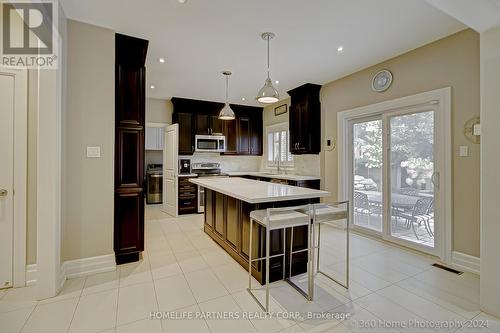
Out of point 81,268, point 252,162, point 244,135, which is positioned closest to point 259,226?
point 81,268

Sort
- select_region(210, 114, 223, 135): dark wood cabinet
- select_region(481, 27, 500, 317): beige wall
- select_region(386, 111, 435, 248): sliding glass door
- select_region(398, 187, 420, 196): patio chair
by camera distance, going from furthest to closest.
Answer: select_region(210, 114, 223, 135): dark wood cabinet, select_region(398, 187, 420, 196): patio chair, select_region(386, 111, 435, 248): sliding glass door, select_region(481, 27, 500, 317): beige wall

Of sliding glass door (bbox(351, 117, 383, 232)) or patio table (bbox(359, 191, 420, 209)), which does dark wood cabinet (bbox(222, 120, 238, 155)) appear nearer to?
sliding glass door (bbox(351, 117, 383, 232))

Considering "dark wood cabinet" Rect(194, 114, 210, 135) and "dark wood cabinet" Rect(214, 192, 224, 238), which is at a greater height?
"dark wood cabinet" Rect(194, 114, 210, 135)

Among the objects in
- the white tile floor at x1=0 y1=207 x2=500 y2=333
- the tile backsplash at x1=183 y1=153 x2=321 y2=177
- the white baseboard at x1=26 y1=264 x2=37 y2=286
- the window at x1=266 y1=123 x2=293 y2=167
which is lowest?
the white tile floor at x1=0 y1=207 x2=500 y2=333

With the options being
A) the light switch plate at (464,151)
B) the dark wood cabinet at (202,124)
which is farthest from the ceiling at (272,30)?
the dark wood cabinet at (202,124)

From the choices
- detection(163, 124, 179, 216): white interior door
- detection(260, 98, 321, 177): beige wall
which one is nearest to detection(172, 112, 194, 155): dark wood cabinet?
detection(163, 124, 179, 216): white interior door

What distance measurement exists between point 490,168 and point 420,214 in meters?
1.45

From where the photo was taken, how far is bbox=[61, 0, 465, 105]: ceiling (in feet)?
7.64

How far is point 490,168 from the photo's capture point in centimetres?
Result: 200

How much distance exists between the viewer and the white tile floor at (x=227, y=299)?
1832mm

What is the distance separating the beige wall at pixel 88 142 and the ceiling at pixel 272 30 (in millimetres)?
277

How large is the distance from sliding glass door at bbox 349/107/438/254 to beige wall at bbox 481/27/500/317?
3.60 ft

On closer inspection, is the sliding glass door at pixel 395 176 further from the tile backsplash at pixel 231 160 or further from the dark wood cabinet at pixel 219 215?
the tile backsplash at pixel 231 160

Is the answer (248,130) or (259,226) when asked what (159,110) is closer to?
(248,130)
